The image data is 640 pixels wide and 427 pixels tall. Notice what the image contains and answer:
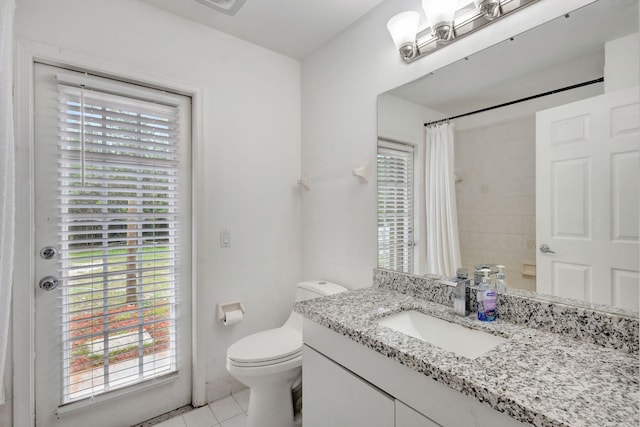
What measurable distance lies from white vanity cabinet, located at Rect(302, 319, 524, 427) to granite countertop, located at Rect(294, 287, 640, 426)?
37 mm

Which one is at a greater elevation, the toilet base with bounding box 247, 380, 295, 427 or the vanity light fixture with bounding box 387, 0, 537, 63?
the vanity light fixture with bounding box 387, 0, 537, 63

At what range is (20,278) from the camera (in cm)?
138

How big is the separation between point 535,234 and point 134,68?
6.79ft

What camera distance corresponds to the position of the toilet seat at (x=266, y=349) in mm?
1506

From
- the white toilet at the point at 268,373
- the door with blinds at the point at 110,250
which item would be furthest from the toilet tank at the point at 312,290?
the door with blinds at the point at 110,250

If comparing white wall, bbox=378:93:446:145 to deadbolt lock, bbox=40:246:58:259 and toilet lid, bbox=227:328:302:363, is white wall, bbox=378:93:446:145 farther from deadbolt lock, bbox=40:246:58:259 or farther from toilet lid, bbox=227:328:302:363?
deadbolt lock, bbox=40:246:58:259

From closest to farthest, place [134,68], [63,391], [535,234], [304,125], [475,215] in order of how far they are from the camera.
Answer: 1. [535,234]
2. [475,215]
3. [63,391]
4. [134,68]
5. [304,125]

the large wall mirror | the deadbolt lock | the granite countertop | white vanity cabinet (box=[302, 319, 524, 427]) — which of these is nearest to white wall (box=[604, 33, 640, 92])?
the large wall mirror

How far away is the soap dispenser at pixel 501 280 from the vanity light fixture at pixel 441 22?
993 mm

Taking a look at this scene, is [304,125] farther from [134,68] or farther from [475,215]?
[475,215]

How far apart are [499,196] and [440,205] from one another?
10.7 inches

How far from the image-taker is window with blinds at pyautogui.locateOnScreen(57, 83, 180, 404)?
1.53 m

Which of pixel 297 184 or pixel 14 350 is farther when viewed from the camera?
pixel 297 184

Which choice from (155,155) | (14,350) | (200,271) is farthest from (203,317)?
(155,155)
